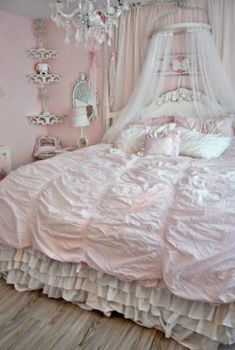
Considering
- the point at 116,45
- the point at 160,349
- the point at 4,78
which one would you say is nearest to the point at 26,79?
the point at 4,78

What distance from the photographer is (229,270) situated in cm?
139

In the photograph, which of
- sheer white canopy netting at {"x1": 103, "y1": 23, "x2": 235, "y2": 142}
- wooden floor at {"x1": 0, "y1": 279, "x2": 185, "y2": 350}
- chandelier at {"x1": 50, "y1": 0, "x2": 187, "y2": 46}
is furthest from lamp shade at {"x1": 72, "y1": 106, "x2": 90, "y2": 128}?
wooden floor at {"x1": 0, "y1": 279, "x2": 185, "y2": 350}

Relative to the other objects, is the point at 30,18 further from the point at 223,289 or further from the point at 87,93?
the point at 223,289

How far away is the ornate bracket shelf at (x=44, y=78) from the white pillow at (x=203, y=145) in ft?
6.79

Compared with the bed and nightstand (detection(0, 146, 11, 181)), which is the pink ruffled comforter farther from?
nightstand (detection(0, 146, 11, 181))

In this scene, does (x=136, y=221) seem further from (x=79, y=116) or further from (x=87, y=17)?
(x=79, y=116)

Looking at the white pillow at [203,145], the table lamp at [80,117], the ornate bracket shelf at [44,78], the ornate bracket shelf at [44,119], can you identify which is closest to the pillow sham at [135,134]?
the white pillow at [203,145]

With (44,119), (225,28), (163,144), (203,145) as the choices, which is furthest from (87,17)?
(44,119)

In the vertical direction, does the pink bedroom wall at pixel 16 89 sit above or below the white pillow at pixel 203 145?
above

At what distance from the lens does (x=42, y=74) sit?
4.04m

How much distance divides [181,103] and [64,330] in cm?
269

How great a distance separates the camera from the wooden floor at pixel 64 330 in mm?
1642

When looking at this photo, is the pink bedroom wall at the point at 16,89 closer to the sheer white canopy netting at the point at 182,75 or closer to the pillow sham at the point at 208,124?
the sheer white canopy netting at the point at 182,75

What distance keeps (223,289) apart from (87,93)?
3.24 meters
